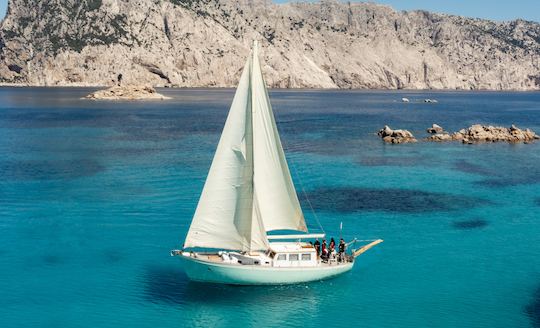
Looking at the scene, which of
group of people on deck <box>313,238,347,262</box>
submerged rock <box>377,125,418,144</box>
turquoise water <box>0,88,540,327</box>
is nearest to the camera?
turquoise water <box>0,88,540,327</box>

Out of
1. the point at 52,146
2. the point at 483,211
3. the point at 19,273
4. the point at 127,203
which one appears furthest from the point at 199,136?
the point at 19,273

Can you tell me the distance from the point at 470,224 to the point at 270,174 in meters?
23.3

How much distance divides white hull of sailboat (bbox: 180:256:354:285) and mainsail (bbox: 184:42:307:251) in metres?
1.42

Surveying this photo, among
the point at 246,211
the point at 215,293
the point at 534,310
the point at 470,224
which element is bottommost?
the point at 534,310

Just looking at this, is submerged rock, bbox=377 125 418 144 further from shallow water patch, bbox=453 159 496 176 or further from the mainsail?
the mainsail

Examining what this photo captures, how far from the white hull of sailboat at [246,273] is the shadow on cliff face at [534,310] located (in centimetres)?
1170

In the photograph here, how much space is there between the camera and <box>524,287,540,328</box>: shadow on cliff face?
3227 cm

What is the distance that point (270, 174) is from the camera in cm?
3628

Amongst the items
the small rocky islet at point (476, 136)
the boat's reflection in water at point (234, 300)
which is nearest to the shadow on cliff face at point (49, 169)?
the boat's reflection in water at point (234, 300)

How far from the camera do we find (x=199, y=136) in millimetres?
107062

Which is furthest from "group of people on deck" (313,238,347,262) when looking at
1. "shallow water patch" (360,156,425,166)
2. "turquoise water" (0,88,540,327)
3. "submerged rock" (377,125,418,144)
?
"submerged rock" (377,125,418,144)

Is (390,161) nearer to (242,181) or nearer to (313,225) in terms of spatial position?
(313,225)

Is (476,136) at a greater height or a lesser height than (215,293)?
greater

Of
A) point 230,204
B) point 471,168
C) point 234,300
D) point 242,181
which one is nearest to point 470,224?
point 242,181
